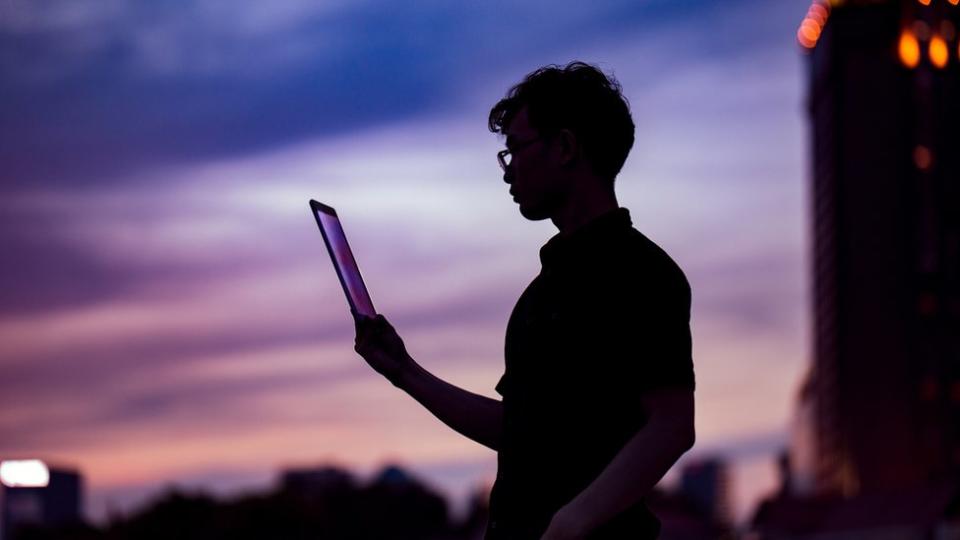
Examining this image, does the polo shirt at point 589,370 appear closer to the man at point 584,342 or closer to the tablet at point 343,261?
the man at point 584,342

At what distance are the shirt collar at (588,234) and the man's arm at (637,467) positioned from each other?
1.47 feet

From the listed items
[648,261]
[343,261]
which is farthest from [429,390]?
[648,261]

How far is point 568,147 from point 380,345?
33.2 inches

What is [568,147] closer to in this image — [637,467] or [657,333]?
[657,333]

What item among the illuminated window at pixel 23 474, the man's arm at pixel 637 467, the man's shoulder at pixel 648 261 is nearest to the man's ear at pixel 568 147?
the man's shoulder at pixel 648 261

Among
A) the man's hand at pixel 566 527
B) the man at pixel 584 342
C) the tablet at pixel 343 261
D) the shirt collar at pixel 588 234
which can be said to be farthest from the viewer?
the tablet at pixel 343 261

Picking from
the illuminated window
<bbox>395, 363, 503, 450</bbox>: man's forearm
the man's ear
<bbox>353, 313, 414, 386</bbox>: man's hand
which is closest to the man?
the man's ear

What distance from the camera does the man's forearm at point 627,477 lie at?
3844 mm

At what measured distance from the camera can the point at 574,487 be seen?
4.06m

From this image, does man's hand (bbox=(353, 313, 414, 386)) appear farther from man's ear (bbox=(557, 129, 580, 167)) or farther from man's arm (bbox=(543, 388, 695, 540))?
man's arm (bbox=(543, 388, 695, 540))

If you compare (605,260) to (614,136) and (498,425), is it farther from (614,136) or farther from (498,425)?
(498,425)

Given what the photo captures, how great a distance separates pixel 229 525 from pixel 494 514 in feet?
442

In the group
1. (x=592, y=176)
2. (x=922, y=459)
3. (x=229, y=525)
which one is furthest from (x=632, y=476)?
(x=922, y=459)

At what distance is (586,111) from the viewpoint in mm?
4262
